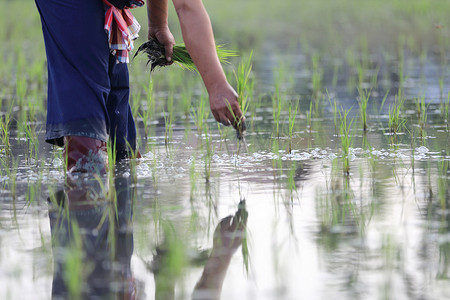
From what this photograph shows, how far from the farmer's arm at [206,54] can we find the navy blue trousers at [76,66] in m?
0.56

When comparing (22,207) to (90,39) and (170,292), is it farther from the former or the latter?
→ (170,292)

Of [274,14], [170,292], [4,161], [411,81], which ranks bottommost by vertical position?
[170,292]

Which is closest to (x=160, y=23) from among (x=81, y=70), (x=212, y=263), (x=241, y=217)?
(x=81, y=70)

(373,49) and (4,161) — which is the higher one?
(373,49)

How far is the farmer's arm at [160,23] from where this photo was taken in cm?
361

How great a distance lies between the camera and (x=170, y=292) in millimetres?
1988

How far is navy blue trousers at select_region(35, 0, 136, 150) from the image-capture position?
3.35 metres

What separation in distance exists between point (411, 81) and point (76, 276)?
484 cm

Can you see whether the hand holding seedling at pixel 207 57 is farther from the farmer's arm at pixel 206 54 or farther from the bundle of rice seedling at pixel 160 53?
the bundle of rice seedling at pixel 160 53

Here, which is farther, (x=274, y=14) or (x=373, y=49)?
(x=274, y=14)

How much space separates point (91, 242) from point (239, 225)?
48 cm

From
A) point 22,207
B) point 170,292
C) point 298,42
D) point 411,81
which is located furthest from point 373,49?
point 170,292

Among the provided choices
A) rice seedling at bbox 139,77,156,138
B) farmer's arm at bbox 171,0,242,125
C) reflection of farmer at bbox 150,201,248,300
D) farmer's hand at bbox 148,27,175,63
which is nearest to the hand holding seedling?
farmer's arm at bbox 171,0,242,125

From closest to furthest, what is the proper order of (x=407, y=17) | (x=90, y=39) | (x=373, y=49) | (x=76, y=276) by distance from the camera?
1. (x=76, y=276)
2. (x=90, y=39)
3. (x=373, y=49)
4. (x=407, y=17)
